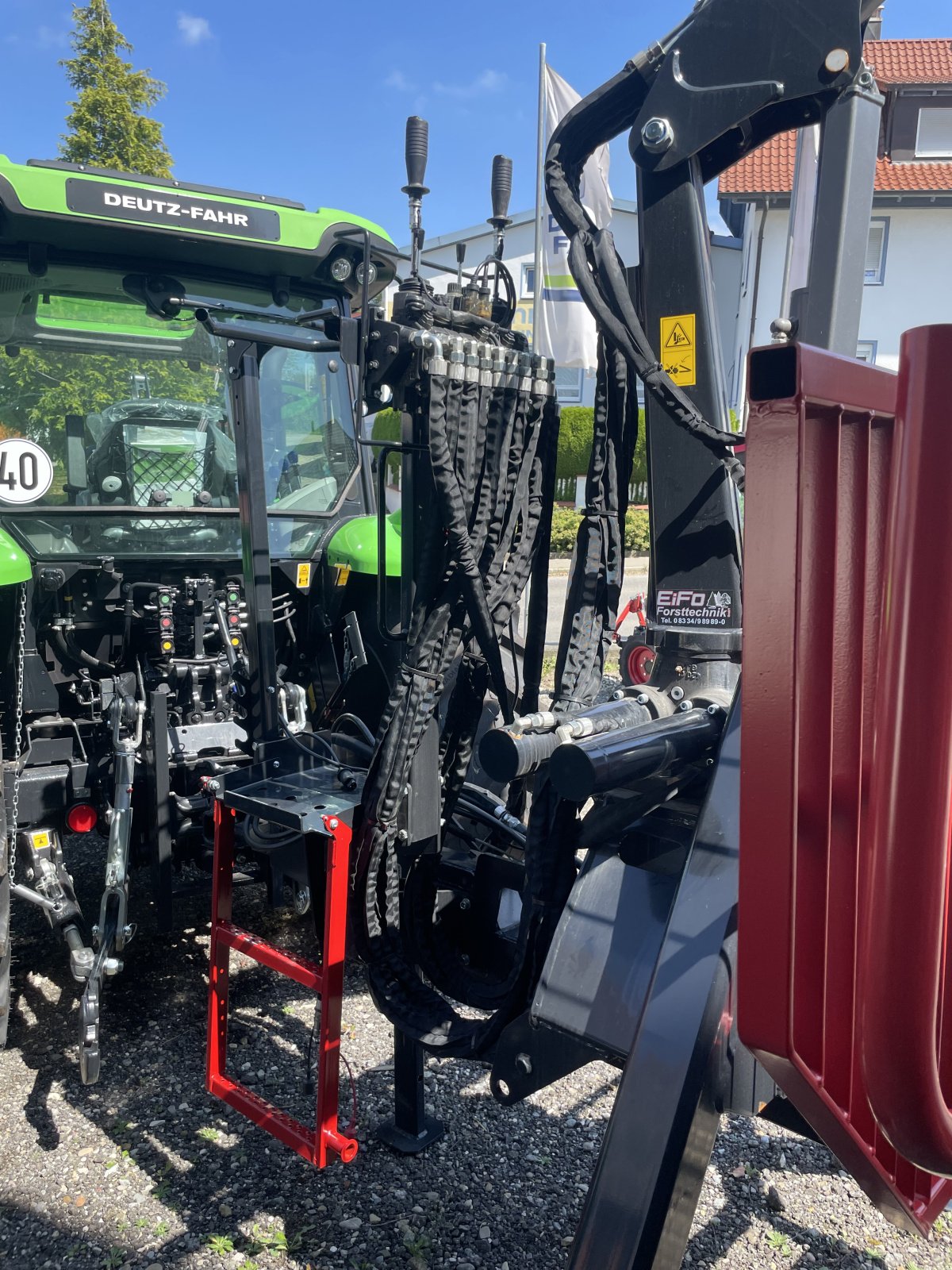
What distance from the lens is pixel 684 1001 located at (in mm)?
1504

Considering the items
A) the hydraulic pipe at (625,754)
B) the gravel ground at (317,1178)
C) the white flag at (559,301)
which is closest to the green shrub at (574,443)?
the white flag at (559,301)

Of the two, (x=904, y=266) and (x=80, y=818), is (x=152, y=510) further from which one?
(x=904, y=266)

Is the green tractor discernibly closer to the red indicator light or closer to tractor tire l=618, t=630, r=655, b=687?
the red indicator light

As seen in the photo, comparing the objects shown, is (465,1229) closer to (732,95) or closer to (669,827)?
(669,827)

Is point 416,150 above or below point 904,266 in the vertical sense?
below

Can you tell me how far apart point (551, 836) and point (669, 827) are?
23 cm

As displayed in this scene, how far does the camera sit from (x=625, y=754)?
163 cm

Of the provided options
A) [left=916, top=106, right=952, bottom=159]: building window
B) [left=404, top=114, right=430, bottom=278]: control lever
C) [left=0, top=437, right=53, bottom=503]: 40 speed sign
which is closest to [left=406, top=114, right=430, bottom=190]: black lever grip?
[left=404, top=114, right=430, bottom=278]: control lever

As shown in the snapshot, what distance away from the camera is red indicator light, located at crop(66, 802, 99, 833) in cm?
332

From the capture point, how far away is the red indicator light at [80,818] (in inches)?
131

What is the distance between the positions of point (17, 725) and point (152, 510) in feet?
3.21

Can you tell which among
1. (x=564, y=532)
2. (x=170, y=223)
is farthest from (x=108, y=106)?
(x=170, y=223)

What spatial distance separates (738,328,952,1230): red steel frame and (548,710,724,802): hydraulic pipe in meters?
0.49

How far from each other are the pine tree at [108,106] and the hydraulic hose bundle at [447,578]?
13535mm
